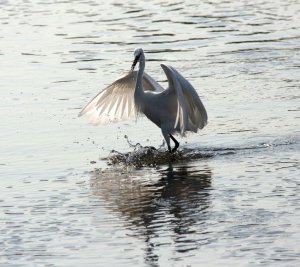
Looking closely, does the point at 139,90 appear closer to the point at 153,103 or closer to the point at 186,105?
the point at 153,103

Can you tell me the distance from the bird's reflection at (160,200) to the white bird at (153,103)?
70 centimetres

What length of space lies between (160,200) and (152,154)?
222cm

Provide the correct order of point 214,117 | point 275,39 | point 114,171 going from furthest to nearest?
point 275,39 < point 214,117 < point 114,171

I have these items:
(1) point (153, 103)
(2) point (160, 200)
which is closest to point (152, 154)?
(1) point (153, 103)

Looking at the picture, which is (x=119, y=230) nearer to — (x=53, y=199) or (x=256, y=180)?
(x=53, y=199)

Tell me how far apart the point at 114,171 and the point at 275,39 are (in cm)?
945

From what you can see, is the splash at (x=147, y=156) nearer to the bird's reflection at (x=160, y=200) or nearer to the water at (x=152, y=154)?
the water at (x=152, y=154)

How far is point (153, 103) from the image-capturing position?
14.4 m

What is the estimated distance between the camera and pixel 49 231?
423 inches

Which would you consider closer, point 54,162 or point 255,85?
point 54,162

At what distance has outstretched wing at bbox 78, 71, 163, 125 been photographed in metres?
15.2

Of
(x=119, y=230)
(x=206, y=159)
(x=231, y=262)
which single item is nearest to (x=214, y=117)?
(x=206, y=159)

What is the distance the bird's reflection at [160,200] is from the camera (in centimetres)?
1037

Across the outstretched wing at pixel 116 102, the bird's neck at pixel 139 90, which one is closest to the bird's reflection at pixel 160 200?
the bird's neck at pixel 139 90
